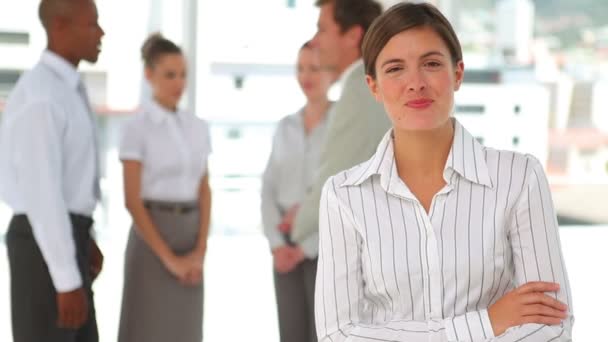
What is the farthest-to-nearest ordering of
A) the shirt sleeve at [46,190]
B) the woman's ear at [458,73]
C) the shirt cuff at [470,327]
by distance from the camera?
the shirt sleeve at [46,190]
the woman's ear at [458,73]
the shirt cuff at [470,327]

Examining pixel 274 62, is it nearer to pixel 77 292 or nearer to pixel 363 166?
pixel 77 292

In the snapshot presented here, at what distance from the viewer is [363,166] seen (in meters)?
1.69

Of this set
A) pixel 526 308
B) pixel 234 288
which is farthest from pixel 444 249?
pixel 234 288

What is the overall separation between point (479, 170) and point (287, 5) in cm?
319

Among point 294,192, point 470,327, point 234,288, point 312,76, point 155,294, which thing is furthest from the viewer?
point 234,288

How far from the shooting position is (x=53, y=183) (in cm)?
284

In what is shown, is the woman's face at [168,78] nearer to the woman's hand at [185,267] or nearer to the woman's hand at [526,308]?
the woman's hand at [185,267]

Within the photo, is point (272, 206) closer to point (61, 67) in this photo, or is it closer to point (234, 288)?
point (61, 67)

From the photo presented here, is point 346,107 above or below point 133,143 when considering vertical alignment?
below

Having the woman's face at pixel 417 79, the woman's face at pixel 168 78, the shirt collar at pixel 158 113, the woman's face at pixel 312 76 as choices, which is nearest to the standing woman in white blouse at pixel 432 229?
the woman's face at pixel 417 79

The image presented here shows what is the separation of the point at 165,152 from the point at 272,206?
1.68 ft

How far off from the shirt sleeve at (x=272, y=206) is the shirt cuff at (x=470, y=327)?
1.95 m

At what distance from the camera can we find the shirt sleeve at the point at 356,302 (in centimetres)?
158

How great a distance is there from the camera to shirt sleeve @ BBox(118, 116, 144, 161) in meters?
3.92
